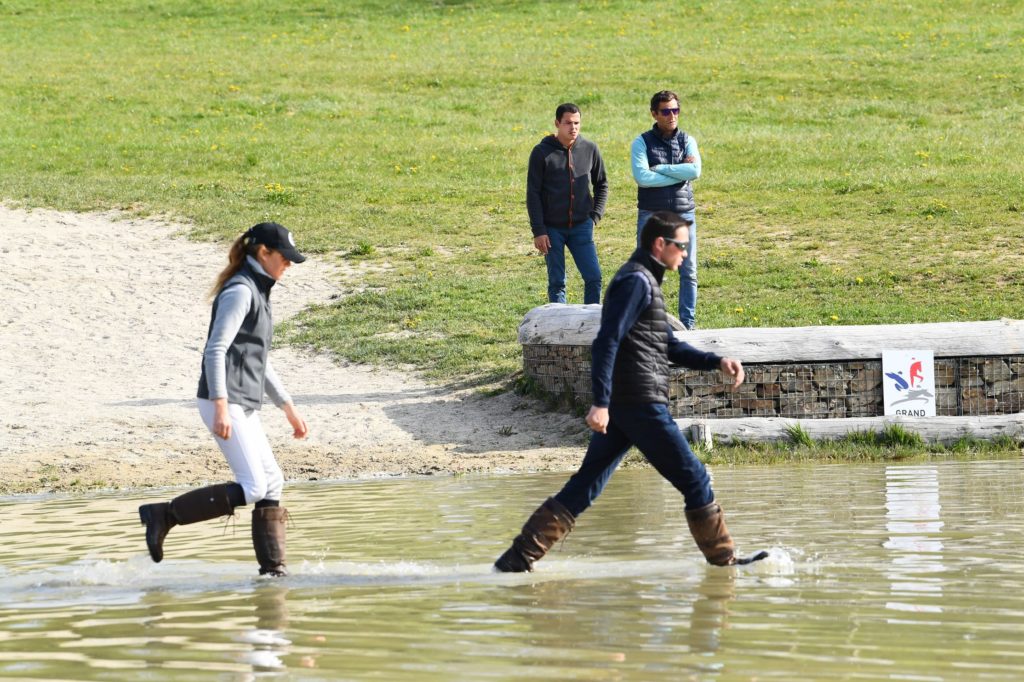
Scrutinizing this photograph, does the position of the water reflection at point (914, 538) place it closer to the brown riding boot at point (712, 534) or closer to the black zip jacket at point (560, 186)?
the brown riding boot at point (712, 534)

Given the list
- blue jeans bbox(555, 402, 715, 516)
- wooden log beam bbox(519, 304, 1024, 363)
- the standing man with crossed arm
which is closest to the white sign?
wooden log beam bbox(519, 304, 1024, 363)

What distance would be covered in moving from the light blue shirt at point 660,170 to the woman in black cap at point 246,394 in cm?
621

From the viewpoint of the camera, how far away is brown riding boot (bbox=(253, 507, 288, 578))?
25.4ft

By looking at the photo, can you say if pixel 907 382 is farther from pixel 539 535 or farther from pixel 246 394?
pixel 246 394

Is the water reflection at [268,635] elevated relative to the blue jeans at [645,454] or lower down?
lower down

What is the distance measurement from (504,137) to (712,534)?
22966mm

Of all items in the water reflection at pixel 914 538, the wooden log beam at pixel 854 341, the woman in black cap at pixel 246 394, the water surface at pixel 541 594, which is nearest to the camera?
the water surface at pixel 541 594

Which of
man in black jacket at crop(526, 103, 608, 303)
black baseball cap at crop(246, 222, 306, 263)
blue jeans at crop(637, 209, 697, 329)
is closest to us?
black baseball cap at crop(246, 222, 306, 263)

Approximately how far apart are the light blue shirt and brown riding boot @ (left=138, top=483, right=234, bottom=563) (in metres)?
6.55

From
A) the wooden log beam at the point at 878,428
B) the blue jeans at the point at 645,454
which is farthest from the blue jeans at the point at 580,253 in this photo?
the blue jeans at the point at 645,454

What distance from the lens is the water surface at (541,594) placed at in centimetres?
573

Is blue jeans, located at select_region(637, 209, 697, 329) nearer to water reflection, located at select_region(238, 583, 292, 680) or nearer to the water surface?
the water surface

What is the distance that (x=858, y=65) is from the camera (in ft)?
121

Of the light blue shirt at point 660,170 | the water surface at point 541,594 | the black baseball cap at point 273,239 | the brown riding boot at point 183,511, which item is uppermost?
the light blue shirt at point 660,170
